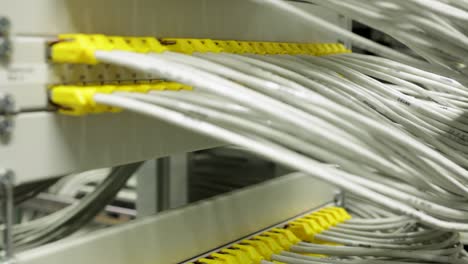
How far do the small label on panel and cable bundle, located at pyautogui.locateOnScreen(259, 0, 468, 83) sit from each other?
0.22 m

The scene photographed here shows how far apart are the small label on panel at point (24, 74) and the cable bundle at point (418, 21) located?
0.71 feet

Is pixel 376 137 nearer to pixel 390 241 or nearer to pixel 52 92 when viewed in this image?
pixel 52 92

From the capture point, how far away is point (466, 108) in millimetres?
733

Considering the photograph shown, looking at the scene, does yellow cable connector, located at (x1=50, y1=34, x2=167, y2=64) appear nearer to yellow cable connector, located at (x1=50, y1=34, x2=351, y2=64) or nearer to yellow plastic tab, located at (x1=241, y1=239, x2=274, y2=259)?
yellow cable connector, located at (x1=50, y1=34, x2=351, y2=64)

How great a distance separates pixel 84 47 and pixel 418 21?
303mm

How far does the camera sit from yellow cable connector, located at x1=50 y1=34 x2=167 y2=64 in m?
0.49

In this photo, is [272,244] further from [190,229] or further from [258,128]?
[258,128]


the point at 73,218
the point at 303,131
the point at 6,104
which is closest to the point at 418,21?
the point at 303,131

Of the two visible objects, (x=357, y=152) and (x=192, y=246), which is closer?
(x=357, y=152)

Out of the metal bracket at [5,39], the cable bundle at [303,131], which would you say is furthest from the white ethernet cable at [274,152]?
the metal bracket at [5,39]

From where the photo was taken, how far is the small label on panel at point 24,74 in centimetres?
48

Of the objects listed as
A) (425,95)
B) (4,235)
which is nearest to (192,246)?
(4,235)

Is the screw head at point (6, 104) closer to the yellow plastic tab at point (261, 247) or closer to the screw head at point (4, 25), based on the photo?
the screw head at point (4, 25)

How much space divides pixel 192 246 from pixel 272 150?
1.12 feet
